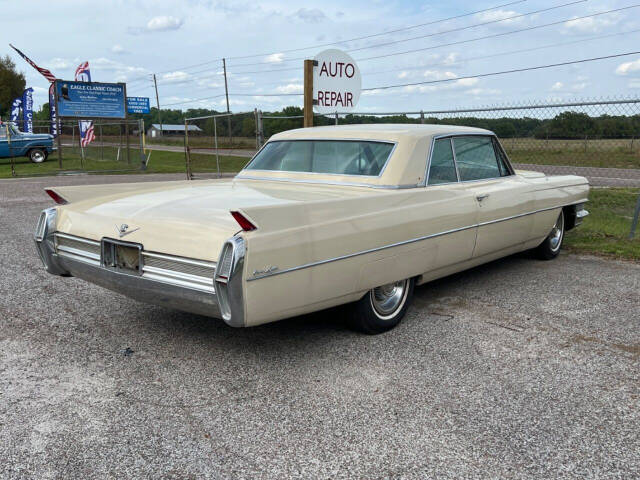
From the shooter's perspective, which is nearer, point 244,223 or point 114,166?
point 244,223

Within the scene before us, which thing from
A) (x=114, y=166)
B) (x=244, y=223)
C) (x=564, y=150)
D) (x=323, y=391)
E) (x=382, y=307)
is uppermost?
(x=564, y=150)

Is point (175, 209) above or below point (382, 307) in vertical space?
above

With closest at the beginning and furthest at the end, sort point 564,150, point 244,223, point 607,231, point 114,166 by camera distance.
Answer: point 244,223 → point 607,231 → point 564,150 → point 114,166

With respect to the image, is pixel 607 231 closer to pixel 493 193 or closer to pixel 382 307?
pixel 493 193

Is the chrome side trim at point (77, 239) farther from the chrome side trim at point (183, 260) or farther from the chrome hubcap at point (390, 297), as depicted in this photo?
the chrome hubcap at point (390, 297)

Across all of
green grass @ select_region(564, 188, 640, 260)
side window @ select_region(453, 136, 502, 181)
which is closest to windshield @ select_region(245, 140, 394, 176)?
side window @ select_region(453, 136, 502, 181)

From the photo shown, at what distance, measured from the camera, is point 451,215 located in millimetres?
4219

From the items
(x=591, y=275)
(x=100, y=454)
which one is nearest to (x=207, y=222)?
(x=100, y=454)

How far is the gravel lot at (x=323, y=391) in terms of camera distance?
248 centimetres

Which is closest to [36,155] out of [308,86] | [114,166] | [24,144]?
[24,144]

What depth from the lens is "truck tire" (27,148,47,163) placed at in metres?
23.4

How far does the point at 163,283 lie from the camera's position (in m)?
3.24

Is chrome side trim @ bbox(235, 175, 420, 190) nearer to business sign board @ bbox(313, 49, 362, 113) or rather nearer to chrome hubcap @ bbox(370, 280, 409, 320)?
chrome hubcap @ bbox(370, 280, 409, 320)

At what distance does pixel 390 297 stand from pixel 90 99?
2143cm
